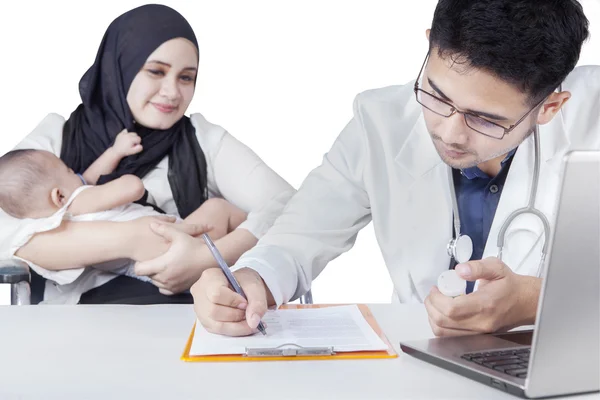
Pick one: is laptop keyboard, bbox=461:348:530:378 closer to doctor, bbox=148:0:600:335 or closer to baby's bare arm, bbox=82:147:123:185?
doctor, bbox=148:0:600:335

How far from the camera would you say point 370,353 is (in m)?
0.97

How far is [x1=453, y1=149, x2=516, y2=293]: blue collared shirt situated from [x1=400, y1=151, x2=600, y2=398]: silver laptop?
713mm

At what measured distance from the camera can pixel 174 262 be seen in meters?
1.97

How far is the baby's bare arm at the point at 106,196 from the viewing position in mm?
2043

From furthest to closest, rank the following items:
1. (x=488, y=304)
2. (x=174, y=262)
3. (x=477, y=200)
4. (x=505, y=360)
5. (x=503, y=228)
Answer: (x=174, y=262) < (x=477, y=200) < (x=503, y=228) < (x=488, y=304) < (x=505, y=360)

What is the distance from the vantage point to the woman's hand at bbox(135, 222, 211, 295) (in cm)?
196

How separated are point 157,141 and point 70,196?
0.33 metres

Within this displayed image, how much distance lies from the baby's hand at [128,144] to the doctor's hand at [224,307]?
116 cm

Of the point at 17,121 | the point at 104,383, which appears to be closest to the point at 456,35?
the point at 104,383

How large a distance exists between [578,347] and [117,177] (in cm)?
169

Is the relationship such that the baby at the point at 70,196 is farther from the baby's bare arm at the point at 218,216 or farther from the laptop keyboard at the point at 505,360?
the laptop keyboard at the point at 505,360

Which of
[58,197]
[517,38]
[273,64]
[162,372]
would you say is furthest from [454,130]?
[273,64]

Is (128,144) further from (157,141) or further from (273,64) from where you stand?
(273,64)

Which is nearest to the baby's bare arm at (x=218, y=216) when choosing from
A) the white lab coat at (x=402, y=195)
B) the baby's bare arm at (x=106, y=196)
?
the baby's bare arm at (x=106, y=196)
